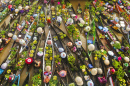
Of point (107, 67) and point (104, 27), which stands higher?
point (104, 27)

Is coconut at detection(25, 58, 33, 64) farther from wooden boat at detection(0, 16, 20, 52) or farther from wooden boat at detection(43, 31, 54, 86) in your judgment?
wooden boat at detection(0, 16, 20, 52)

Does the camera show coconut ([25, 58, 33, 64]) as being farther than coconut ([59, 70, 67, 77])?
Yes

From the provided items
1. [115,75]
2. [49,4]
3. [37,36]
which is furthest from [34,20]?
[115,75]

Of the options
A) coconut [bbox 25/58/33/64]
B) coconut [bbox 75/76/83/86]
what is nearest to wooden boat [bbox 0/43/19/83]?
coconut [bbox 25/58/33/64]

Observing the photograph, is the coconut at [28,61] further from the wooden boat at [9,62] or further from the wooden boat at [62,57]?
the wooden boat at [62,57]

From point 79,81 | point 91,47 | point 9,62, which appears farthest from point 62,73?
point 9,62

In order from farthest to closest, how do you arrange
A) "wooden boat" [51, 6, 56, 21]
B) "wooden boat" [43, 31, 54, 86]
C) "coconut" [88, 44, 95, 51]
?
1. "wooden boat" [51, 6, 56, 21]
2. "coconut" [88, 44, 95, 51]
3. "wooden boat" [43, 31, 54, 86]

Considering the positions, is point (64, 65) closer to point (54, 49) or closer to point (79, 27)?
point (54, 49)

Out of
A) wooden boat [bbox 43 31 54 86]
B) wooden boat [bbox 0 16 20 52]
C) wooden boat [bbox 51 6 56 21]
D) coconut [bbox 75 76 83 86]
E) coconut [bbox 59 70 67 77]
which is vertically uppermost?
wooden boat [bbox 51 6 56 21]

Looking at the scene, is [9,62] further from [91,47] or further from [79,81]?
[91,47]
